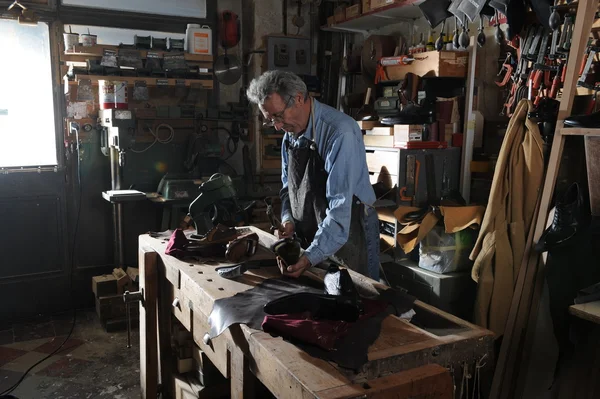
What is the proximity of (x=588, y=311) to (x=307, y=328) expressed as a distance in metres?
1.25

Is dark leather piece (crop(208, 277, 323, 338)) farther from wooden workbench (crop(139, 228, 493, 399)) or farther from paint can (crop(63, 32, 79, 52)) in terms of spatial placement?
paint can (crop(63, 32, 79, 52))

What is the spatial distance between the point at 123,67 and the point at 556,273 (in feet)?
10.5

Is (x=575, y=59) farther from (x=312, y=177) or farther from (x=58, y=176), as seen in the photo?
(x=58, y=176)

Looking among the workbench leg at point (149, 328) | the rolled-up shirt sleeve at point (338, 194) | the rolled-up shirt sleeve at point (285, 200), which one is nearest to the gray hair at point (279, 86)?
the rolled-up shirt sleeve at point (338, 194)

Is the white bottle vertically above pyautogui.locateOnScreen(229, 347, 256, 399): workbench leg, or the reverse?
the white bottle

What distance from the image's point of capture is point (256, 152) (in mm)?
4617

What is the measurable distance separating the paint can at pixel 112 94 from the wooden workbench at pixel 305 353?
1.99 meters

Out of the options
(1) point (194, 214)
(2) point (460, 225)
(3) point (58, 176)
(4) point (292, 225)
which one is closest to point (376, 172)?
(2) point (460, 225)

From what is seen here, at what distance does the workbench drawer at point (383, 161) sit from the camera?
330 centimetres

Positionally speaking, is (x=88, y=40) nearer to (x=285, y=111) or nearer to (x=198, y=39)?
(x=198, y=39)

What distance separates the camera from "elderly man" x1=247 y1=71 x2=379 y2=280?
2.09 m

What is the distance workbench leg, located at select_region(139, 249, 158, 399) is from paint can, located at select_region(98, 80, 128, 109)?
1.77 metres

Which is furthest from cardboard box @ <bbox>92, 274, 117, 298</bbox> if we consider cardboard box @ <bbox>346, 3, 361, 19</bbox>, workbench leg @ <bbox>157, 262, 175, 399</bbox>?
cardboard box @ <bbox>346, 3, 361, 19</bbox>

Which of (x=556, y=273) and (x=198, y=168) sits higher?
(x=198, y=168)
